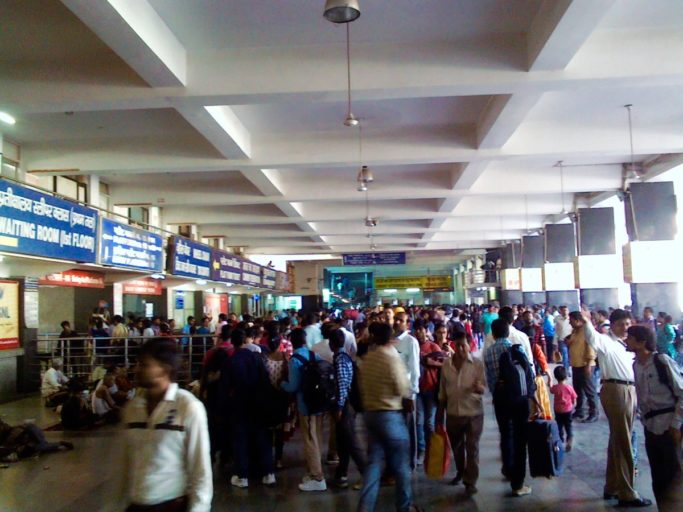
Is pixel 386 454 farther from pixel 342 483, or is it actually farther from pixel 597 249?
pixel 597 249

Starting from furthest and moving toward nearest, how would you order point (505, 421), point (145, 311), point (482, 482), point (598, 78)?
point (145, 311) < point (598, 78) < point (482, 482) < point (505, 421)

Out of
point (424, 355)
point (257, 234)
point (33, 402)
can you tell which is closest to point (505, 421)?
point (424, 355)

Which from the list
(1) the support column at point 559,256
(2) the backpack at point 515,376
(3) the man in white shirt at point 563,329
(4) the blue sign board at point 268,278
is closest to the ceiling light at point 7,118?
(2) the backpack at point 515,376

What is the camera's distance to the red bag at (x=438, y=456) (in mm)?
5441

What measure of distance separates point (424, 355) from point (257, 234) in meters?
Answer: 14.9

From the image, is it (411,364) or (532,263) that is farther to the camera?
(532,263)

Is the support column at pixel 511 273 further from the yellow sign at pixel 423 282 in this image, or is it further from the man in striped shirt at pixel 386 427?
the man in striped shirt at pixel 386 427

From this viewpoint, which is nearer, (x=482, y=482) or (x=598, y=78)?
(x=482, y=482)

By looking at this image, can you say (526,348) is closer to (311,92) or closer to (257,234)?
(311,92)

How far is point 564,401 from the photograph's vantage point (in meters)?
6.59

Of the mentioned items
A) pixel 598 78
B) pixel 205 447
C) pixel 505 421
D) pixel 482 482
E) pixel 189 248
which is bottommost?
pixel 482 482

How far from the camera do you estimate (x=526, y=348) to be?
5938mm

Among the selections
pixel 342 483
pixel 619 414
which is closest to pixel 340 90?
pixel 342 483

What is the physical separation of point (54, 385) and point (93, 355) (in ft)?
2.82
